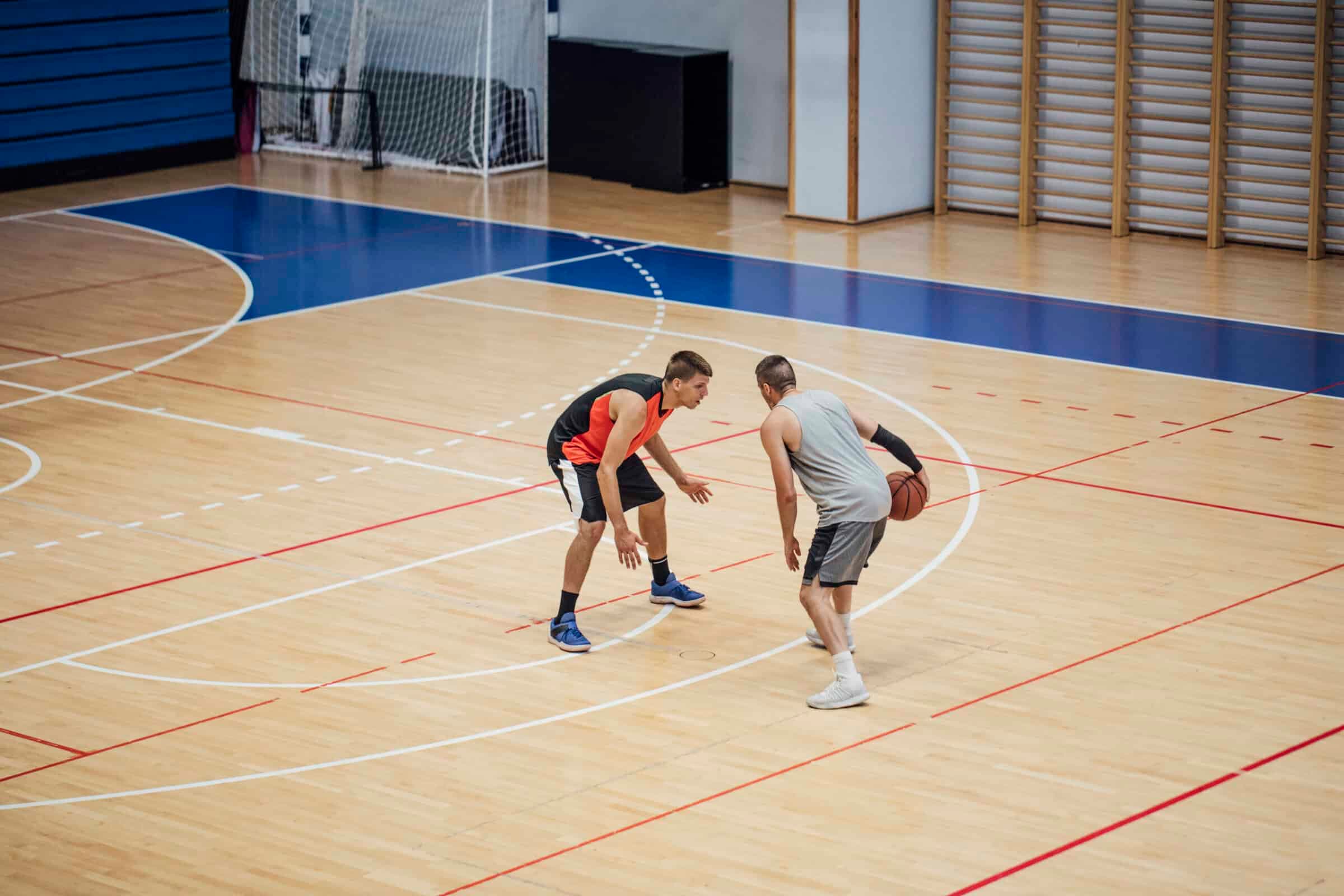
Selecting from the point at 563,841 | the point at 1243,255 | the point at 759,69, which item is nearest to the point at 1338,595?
the point at 563,841

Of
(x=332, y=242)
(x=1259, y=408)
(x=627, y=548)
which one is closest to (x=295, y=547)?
(x=627, y=548)

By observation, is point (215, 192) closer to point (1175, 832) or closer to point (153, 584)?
point (153, 584)

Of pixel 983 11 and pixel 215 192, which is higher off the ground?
pixel 983 11

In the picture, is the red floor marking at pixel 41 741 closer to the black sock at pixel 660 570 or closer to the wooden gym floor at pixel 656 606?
the wooden gym floor at pixel 656 606

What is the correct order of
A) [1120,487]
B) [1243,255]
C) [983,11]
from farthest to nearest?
[983,11], [1243,255], [1120,487]

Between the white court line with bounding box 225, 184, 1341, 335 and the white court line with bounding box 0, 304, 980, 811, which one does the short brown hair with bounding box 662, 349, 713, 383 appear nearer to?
the white court line with bounding box 0, 304, 980, 811

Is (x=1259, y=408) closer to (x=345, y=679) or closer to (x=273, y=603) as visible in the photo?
(x=273, y=603)

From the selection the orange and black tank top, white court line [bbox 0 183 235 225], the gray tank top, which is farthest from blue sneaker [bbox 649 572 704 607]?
white court line [bbox 0 183 235 225]

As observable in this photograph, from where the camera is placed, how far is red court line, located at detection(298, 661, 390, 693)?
8.57 metres

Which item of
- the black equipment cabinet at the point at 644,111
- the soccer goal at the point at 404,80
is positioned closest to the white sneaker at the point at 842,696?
the black equipment cabinet at the point at 644,111

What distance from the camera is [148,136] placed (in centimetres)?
2338

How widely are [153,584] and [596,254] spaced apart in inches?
355

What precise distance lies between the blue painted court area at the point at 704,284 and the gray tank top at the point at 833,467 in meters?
6.31

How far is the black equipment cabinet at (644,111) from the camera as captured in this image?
21281 millimetres
